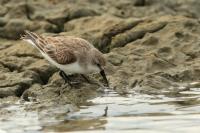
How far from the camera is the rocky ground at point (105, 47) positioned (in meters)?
11.1

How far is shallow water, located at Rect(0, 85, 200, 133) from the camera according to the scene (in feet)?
30.1

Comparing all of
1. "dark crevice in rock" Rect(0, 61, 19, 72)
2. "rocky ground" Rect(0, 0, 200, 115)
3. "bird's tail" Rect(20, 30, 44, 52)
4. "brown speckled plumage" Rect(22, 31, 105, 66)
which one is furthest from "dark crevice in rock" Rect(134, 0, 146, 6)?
"dark crevice in rock" Rect(0, 61, 19, 72)

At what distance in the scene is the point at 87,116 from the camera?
389 inches

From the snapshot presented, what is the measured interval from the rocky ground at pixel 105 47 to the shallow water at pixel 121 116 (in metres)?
0.29

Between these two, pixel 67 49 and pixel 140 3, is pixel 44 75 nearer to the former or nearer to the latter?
pixel 67 49

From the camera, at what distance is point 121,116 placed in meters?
9.84

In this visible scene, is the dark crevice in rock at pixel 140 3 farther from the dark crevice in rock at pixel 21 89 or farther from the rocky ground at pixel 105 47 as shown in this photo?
the dark crevice in rock at pixel 21 89

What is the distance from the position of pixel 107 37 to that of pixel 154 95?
2489 mm

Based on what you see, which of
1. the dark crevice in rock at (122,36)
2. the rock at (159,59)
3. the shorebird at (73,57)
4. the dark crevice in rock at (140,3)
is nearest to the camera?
the shorebird at (73,57)

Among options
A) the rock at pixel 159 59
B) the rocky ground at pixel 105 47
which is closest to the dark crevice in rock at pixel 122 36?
the rocky ground at pixel 105 47

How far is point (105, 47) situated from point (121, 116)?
3.45 metres

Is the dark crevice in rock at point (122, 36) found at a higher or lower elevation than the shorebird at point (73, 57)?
higher

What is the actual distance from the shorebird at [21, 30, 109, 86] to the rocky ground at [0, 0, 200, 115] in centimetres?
27

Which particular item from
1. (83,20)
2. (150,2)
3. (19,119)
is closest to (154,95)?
(19,119)
